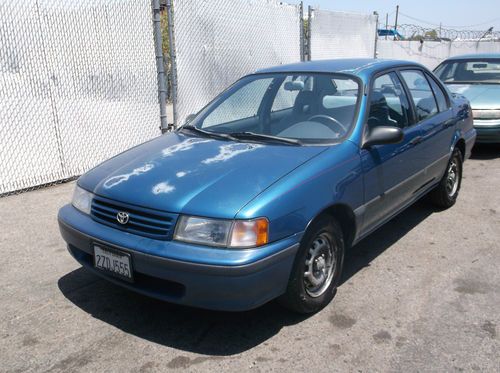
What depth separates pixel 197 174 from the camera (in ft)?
10.2

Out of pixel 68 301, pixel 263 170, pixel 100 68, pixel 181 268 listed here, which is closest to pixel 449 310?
pixel 263 170

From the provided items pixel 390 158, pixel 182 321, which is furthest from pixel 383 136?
pixel 182 321

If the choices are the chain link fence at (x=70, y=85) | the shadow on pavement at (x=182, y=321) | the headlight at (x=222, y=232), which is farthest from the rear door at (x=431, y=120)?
the chain link fence at (x=70, y=85)

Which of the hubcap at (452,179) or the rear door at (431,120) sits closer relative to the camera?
the rear door at (431,120)

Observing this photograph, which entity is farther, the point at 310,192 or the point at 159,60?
the point at 159,60

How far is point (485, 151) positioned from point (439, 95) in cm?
377

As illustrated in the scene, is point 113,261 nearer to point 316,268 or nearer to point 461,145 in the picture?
point 316,268

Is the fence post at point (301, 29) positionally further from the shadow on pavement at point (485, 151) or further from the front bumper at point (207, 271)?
the front bumper at point (207, 271)

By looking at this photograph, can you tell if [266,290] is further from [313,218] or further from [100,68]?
[100,68]

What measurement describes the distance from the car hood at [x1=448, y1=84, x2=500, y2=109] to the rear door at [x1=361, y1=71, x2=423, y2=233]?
376 cm

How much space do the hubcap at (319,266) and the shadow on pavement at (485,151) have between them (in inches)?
213

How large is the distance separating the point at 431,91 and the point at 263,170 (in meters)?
2.68

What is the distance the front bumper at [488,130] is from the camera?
7305 millimetres

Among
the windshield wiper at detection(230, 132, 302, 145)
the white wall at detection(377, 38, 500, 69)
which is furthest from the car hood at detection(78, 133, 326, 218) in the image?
the white wall at detection(377, 38, 500, 69)
